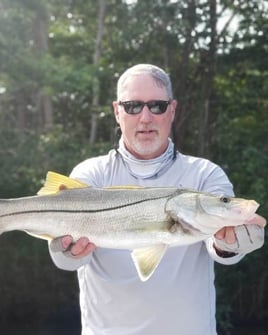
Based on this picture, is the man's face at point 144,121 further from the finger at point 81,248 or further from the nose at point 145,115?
the finger at point 81,248

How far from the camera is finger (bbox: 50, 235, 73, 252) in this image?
2.85m

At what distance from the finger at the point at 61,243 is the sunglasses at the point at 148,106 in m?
0.62

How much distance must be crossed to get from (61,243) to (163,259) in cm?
43

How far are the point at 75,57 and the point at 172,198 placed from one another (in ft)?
50.4

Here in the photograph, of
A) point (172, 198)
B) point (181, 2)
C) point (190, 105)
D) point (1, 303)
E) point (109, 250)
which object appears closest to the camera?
point (172, 198)

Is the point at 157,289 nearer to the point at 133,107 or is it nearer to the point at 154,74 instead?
the point at 133,107

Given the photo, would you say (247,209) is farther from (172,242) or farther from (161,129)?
(161,129)

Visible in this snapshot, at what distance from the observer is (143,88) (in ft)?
10.0

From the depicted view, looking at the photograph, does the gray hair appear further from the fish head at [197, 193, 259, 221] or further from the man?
the fish head at [197, 193, 259, 221]

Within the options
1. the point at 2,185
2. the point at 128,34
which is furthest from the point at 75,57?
the point at 2,185

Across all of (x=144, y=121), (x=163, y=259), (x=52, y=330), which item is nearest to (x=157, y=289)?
(x=163, y=259)

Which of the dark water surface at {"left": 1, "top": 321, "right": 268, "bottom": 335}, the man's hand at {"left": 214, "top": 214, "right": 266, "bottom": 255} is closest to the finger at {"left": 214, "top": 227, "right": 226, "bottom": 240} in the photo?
the man's hand at {"left": 214, "top": 214, "right": 266, "bottom": 255}

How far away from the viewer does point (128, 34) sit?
14.8m

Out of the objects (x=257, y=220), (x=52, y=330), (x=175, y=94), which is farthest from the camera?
(x=175, y=94)
